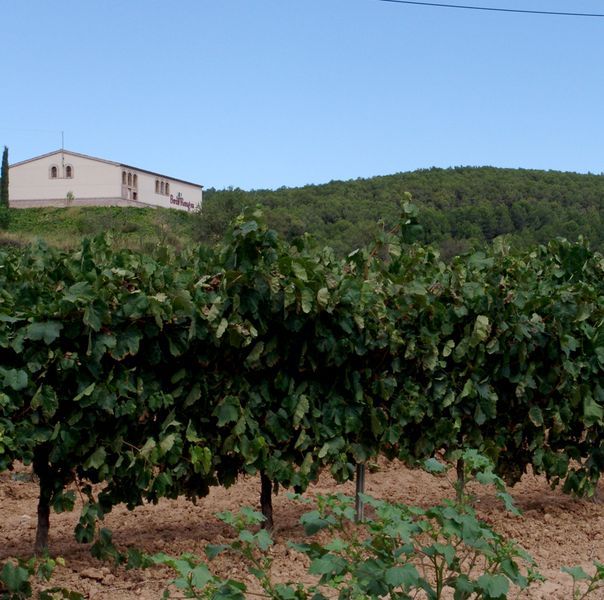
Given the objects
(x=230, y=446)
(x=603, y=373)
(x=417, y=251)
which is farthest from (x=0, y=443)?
(x=603, y=373)

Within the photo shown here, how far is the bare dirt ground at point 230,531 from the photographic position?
461cm

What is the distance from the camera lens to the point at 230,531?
552cm

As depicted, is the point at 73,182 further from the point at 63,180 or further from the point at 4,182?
the point at 4,182

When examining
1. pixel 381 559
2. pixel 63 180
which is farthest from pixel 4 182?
pixel 381 559

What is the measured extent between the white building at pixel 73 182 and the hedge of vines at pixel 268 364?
193 feet

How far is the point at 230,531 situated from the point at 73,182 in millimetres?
61099

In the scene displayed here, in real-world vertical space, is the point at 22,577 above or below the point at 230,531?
above

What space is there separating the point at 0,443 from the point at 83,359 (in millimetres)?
604

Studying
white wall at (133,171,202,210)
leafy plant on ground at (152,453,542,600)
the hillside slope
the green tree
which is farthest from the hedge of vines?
white wall at (133,171,202,210)

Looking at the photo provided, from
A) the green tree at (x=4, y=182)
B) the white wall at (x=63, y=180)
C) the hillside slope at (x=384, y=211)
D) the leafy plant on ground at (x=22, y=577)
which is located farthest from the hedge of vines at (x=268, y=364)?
the white wall at (x=63, y=180)

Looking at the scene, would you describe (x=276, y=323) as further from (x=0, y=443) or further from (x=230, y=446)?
(x=0, y=443)

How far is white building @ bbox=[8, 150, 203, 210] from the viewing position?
62344mm

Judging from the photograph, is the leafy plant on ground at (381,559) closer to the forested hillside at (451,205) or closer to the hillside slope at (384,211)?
the forested hillside at (451,205)

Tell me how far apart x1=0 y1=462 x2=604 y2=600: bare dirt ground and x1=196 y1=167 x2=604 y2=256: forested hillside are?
33457 millimetres
